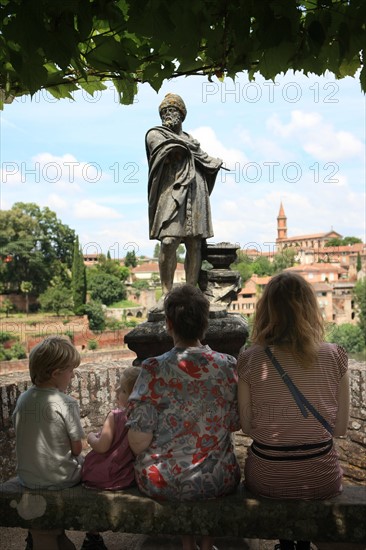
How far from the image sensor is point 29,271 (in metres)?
60.6

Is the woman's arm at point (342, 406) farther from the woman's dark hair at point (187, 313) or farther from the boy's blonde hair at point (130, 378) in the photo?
the boy's blonde hair at point (130, 378)

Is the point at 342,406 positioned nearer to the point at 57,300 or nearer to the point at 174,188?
the point at 174,188

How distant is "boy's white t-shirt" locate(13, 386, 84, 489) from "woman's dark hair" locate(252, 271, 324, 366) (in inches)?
37.1

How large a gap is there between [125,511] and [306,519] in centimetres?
77

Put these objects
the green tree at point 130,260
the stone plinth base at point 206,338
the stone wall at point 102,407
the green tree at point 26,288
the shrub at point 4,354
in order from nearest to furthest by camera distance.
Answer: the stone plinth base at point 206,338
the stone wall at point 102,407
the shrub at point 4,354
the green tree at point 26,288
the green tree at point 130,260

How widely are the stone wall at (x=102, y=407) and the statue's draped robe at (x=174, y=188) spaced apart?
6.87ft

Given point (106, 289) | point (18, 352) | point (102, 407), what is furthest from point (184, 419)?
point (106, 289)

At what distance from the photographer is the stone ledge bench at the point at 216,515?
230cm

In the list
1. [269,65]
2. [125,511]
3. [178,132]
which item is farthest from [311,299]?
[178,132]

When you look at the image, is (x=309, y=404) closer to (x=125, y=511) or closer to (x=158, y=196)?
(x=125, y=511)

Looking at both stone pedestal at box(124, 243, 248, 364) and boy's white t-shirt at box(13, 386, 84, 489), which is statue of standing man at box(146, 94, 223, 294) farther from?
boy's white t-shirt at box(13, 386, 84, 489)

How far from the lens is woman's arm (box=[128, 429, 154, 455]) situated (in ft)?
7.53

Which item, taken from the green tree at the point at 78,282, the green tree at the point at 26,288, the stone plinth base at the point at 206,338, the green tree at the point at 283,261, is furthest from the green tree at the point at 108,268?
the stone plinth base at the point at 206,338

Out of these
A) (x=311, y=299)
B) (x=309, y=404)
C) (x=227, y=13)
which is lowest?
(x=309, y=404)
